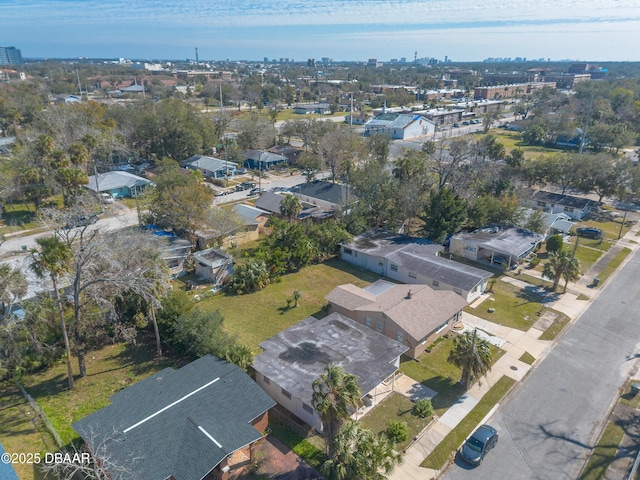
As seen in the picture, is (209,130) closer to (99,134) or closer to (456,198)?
(99,134)

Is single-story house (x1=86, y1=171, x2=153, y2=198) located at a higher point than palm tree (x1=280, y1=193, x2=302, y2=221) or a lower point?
lower

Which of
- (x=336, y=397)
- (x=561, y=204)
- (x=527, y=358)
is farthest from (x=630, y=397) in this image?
(x=561, y=204)

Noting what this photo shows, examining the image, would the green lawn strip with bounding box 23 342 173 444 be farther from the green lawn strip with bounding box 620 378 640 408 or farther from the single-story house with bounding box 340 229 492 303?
the green lawn strip with bounding box 620 378 640 408

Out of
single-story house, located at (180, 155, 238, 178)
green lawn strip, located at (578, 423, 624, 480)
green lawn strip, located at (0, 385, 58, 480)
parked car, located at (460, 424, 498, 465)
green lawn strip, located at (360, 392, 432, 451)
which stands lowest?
green lawn strip, located at (578, 423, 624, 480)

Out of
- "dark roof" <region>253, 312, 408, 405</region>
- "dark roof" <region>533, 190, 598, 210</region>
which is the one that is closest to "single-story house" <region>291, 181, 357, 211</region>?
"dark roof" <region>533, 190, 598, 210</region>

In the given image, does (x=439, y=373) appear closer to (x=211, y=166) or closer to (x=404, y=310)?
(x=404, y=310)

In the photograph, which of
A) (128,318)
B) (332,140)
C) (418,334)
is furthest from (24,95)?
(418,334)
